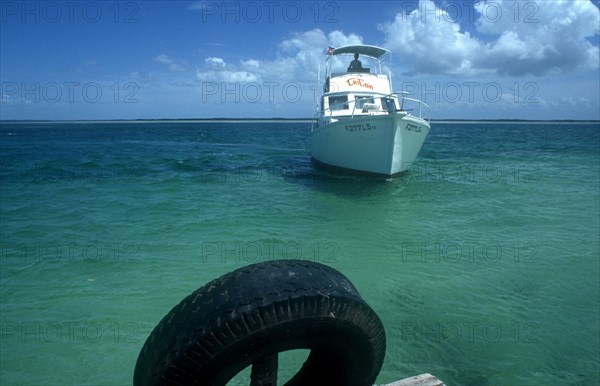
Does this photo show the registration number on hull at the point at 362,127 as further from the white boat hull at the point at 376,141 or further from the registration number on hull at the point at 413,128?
the registration number on hull at the point at 413,128

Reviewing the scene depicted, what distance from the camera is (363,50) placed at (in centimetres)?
1997

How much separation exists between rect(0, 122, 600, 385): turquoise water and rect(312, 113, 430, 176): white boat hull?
3.76 ft

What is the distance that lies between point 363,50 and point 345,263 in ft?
50.7

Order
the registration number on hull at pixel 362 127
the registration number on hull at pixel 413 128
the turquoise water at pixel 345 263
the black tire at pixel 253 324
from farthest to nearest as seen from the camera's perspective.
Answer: the registration number on hull at pixel 413 128 → the registration number on hull at pixel 362 127 → the turquoise water at pixel 345 263 → the black tire at pixel 253 324

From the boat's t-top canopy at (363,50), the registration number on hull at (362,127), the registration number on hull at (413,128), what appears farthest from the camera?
the boat's t-top canopy at (363,50)

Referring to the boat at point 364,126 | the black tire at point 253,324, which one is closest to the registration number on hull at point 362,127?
the boat at point 364,126

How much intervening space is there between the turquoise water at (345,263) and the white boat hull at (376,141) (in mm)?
1145

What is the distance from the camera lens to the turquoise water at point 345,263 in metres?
4.19

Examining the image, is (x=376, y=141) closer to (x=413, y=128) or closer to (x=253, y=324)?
(x=413, y=128)

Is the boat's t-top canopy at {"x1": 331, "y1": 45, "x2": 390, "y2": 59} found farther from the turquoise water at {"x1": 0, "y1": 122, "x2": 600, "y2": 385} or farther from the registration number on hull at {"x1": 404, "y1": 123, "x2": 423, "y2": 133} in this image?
the turquoise water at {"x1": 0, "y1": 122, "x2": 600, "y2": 385}

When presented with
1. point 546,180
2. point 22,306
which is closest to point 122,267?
point 22,306

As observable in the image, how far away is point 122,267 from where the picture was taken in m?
6.73

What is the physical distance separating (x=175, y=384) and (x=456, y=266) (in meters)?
5.65

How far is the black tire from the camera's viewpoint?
77.5 inches
